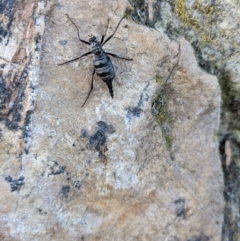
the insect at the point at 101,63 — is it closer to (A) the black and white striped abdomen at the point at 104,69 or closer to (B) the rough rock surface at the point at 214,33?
(A) the black and white striped abdomen at the point at 104,69

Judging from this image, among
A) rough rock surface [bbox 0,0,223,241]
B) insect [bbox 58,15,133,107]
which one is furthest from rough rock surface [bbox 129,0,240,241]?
→ insect [bbox 58,15,133,107]

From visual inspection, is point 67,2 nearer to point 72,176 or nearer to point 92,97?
point 92,97

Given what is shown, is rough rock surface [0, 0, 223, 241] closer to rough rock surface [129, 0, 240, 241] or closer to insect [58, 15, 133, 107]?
insect [58, 15, 133, 107]

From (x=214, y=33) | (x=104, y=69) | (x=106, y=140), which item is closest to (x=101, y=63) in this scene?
(x=104, y=69)

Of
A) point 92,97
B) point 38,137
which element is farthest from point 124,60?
point 38,137

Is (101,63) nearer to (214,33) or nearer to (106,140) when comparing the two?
(106,140)

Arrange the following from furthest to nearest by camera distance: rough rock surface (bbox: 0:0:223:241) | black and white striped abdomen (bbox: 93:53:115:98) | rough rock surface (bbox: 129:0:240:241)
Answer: rough rock surface (bbox: 129:0:240:241) < black and white striped abdomen (bbox: 93:53:115:98) < rough rock surface (bbox: 0:0:223:241)

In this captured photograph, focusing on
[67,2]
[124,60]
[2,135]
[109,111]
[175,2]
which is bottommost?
[2,135]
